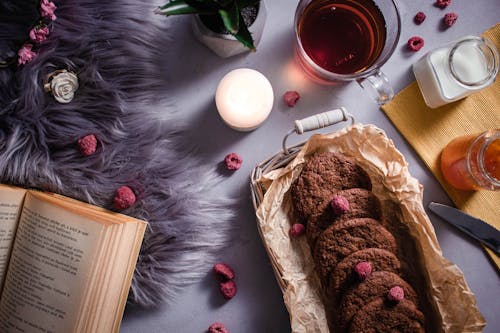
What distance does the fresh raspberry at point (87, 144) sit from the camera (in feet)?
3.37

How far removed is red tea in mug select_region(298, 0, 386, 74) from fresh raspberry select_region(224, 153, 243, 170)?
315 millimetres

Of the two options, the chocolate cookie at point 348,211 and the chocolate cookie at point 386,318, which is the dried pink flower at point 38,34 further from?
the chocolate cookie at point 386,318

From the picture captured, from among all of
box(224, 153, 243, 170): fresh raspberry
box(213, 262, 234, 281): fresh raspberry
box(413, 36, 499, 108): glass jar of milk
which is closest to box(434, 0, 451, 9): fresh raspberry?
box(413, 36, 499, 108): glass jar of milk

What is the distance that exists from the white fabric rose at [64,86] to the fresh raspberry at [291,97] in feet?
1.73

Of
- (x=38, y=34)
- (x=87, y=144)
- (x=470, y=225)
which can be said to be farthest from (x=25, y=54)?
(x=470, y=225)

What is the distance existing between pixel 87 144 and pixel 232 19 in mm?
451

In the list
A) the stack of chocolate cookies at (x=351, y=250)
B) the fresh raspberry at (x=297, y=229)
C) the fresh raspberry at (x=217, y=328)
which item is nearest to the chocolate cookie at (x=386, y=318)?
the stack of chocolate cookies at (x=351, y=250)

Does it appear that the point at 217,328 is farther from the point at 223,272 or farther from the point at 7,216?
the point at 7,216

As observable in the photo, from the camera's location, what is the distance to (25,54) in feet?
3.27

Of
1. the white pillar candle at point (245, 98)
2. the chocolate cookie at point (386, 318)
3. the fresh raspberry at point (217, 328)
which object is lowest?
the chocolate cookie at point (386, 318)

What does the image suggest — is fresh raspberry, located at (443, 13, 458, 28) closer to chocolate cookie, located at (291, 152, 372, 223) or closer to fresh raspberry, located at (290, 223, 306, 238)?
chocolate cookie, located at (291, 152, 372, 223)

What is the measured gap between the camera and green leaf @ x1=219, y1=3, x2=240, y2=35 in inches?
34.5

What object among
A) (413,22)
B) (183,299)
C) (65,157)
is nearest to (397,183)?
(413,22)

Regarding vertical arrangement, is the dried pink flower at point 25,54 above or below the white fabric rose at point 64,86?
above
